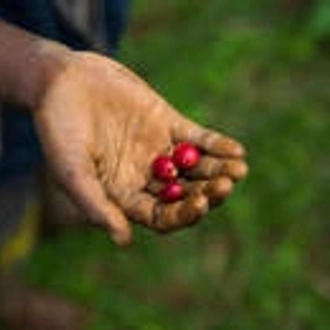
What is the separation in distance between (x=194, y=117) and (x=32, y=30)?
161 centimetres

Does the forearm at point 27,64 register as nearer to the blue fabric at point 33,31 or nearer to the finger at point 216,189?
the blue fabric at point 33,31

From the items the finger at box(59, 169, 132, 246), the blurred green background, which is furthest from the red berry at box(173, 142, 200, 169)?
the blurred green background

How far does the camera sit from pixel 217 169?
224 cm

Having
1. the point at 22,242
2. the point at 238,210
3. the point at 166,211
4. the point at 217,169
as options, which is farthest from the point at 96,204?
the point at 238,210

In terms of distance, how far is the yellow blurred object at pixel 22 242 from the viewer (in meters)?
3.38

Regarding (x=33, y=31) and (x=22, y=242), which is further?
(x=22, y=242)

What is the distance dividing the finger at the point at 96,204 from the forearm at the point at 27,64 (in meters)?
0.23

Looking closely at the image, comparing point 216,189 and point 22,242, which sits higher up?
point 216,189

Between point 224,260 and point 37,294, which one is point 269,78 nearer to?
point 224,260

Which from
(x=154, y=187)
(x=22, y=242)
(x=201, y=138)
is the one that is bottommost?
(x=22, y=242)

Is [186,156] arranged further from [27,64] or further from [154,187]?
[27,64]

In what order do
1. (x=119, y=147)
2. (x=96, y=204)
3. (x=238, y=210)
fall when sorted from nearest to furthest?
(x=96, y=204) → (x=119, y=147) → (x=238, y=210)

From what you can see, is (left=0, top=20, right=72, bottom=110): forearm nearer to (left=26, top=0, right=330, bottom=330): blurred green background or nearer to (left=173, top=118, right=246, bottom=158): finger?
(left=173, top=118, right=246, bottom=158): finger

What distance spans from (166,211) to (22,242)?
139 cm
